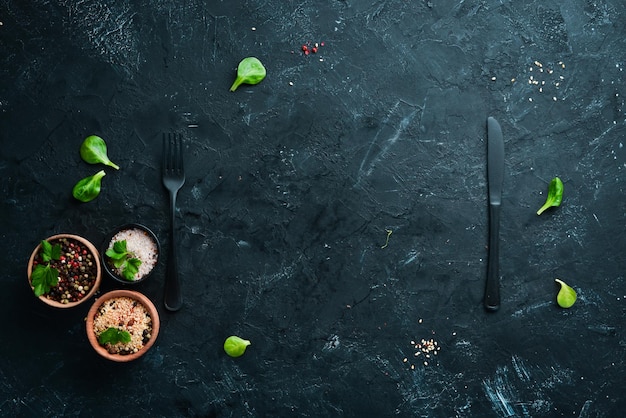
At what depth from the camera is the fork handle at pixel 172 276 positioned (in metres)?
2.38

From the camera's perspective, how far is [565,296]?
2.46m

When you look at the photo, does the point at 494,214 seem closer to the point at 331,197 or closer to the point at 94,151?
the point at 331,197

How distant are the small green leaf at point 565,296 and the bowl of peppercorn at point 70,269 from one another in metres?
1.32

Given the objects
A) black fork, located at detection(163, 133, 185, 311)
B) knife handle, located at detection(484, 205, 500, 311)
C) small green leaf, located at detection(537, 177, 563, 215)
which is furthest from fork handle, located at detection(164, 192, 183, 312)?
small green leaf, located at detection(537, 177, 563, 215)

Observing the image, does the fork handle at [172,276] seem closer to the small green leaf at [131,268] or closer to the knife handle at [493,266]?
the small green leaf at [131,268]

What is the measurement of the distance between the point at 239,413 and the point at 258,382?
0.34 ft

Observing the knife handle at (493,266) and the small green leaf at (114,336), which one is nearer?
the small green leaf at (114,336)

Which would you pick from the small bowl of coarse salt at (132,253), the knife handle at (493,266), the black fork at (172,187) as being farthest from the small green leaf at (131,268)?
the knife handle at (493,266)

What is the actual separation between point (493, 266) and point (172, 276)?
36.5 inches

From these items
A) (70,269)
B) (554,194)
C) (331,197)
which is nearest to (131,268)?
(70,269)

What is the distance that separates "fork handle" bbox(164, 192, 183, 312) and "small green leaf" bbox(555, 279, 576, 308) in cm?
111

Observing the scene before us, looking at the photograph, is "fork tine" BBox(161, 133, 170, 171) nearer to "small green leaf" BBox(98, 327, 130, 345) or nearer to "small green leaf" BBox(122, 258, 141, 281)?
"small green leaf" BBox(122, 258, 141, 281)

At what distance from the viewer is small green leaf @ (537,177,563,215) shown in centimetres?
245

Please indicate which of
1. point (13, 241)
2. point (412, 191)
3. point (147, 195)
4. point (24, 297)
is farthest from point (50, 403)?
point (412, 191)
